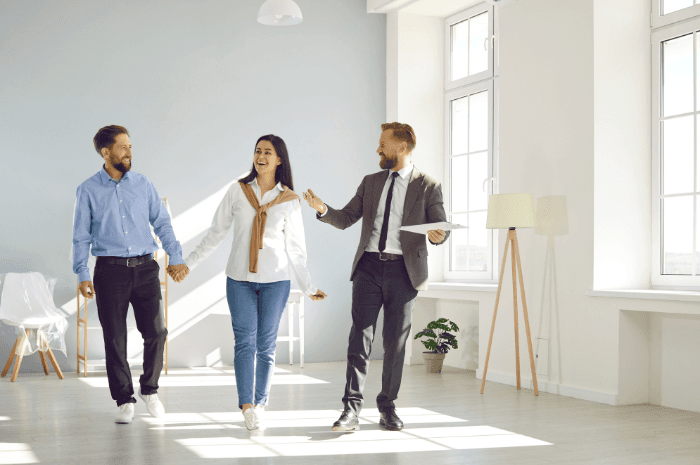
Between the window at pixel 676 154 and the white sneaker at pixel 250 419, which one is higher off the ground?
the window at pixel 676 154

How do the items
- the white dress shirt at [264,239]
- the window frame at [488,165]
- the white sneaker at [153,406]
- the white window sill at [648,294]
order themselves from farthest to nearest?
the window frame at [488,165] < the white window sill at [648,294] < the white sneaker at [153,406] < the white dress shirt at [264,239]

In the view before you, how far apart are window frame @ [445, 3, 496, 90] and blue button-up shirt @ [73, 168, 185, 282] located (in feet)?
12.1

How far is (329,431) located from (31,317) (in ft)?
→ 9.84

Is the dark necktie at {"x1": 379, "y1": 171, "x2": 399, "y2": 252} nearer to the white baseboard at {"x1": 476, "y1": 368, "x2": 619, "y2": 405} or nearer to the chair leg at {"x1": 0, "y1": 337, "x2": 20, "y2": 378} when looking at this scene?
the white baseboard at {"x1": 476, "y1": 368, "x2": 619, "y2": 405}

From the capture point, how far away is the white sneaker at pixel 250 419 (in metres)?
3.67

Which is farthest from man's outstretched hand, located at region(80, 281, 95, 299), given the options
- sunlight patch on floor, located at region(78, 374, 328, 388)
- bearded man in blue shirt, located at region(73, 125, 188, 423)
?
sunlight patch on floor, located at region(78, 374, 328, 388)

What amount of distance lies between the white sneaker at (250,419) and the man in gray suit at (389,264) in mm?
404

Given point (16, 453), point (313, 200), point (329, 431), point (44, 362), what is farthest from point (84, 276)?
point (44, 362)

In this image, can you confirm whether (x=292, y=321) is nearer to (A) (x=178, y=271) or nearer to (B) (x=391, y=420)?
(A) (x=178, y=271)

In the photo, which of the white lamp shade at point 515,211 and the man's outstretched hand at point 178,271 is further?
the white lamp shade at point 515,211

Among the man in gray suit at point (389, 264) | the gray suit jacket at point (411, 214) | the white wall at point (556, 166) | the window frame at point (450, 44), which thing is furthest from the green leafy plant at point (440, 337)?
the gray suit jacket at point (411, 214)

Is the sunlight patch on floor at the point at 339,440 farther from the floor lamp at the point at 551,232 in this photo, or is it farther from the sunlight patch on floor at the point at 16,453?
the floor lamp at the point at 551,232

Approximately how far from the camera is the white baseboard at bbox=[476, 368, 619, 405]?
15.5 feet

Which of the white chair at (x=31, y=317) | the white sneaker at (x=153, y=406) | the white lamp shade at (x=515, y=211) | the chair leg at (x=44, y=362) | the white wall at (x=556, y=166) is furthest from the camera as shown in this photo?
the chair leg at (x=44, y=362)
